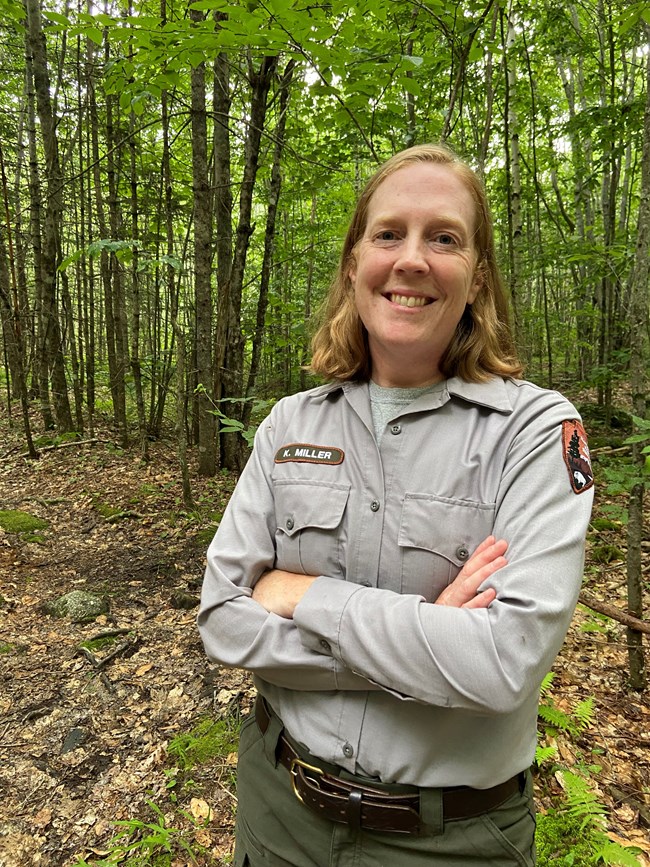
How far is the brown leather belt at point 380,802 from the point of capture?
1.25 m

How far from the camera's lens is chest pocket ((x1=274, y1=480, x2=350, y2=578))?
1538 millimetres

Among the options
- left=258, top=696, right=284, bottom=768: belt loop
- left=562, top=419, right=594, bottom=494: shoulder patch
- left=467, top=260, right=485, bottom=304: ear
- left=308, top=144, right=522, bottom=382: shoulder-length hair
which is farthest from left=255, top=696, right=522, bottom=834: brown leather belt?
left=467, top=260, right=485, bottom=304: ear

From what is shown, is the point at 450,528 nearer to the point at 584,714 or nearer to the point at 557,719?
the point at 557,719

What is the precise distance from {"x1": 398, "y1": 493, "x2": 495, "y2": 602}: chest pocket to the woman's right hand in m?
0.06

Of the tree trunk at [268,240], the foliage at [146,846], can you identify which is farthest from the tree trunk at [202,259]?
the foliage at [146,846]

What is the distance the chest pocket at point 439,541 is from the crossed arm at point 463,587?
0.04 m

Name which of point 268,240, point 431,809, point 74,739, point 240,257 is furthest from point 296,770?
point 268,240

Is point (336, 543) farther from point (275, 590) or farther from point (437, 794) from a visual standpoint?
point (437, 794)

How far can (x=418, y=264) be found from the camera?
1523 mm

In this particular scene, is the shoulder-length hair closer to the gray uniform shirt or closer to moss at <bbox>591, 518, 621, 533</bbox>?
the gray uniform shirt

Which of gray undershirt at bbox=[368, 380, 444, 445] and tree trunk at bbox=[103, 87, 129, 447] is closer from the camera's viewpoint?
gray undershirt at bbox=[368, 380, 444, 445]

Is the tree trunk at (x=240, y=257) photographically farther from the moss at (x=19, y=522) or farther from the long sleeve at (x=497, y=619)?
the long sleeve at (x=497, y=619)

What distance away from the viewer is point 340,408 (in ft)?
5.76

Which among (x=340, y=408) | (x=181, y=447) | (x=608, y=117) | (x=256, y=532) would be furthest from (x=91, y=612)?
(x=608, y=117)
